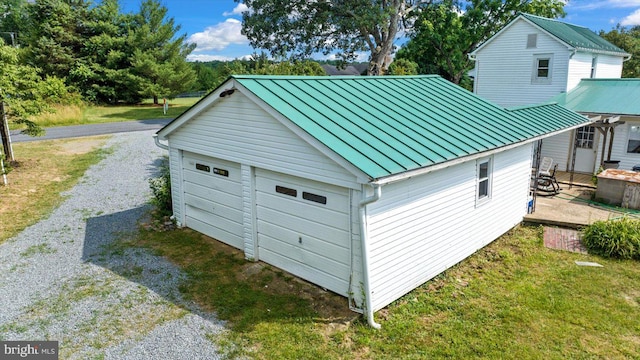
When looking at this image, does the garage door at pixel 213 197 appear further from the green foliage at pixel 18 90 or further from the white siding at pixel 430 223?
the green foliage at pixel 18 90

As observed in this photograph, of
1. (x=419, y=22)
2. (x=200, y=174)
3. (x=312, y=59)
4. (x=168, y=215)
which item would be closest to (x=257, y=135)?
(x=200, y=174)

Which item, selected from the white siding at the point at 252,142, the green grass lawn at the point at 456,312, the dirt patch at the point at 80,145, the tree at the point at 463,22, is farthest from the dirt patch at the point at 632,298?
the tree at the point at 463,22

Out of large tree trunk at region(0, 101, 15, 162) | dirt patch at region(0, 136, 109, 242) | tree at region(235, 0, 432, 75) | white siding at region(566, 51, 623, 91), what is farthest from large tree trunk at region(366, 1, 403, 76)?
large tree trunk at region(0, 101, 15, 162)

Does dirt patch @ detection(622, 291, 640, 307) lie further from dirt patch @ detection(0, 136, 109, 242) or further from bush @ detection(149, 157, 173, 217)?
dirt patch @ detection(0, 136, 109, 242)

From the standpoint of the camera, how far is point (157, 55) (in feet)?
127

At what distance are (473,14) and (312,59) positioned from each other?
1299cm

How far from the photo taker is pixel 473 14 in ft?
110

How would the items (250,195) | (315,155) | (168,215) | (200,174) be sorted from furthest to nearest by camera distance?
Result: (168,215)
(200,174)
(250,195)
(315,155)

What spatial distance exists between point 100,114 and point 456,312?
108ft

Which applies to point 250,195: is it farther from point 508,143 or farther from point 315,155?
point 508,143

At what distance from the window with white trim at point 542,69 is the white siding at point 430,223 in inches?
448

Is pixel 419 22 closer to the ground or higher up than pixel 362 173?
higher up

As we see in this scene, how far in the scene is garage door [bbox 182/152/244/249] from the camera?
976 centimetres

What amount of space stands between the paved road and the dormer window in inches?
830
